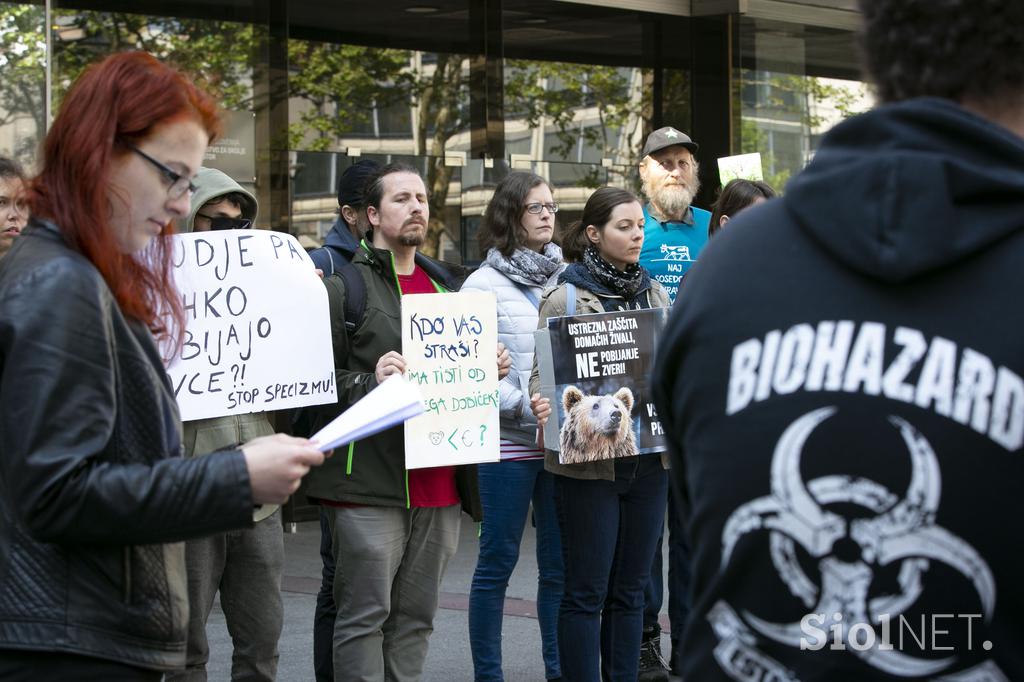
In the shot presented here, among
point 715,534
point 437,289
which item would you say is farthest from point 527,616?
point 715,534

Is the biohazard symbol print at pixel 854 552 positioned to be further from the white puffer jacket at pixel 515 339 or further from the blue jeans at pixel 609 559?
the white puffer jacket at pixel 515 339

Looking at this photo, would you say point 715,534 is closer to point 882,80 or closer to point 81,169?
point 882,80

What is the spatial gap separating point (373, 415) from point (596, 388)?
8.81ft

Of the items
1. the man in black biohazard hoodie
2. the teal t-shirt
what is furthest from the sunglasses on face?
the man in black biohazard hoodie

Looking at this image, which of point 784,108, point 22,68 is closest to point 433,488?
point 22,68

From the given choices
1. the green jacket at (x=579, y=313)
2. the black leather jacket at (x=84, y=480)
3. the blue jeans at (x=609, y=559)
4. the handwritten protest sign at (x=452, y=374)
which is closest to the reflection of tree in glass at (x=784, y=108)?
the green jacket at (x=579, y=313)

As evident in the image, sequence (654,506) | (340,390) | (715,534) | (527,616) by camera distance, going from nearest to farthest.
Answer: (715,534) < (340,390) < (654,506) < (527,616)

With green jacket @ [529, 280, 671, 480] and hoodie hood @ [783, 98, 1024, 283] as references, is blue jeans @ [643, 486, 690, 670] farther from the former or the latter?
hoodie hood @ [783, 98, 1024, 283]

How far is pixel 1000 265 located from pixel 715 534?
0.48 meters

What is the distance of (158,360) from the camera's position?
2479 mm

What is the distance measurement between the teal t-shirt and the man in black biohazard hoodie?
4804 millimetres

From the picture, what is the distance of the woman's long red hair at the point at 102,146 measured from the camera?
238 cm

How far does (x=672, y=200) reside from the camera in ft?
22.1

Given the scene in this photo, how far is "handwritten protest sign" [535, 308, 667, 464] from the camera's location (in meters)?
5.03
